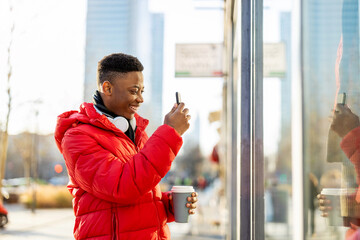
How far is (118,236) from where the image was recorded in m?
1.41

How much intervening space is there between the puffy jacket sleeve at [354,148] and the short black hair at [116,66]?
2.96ft

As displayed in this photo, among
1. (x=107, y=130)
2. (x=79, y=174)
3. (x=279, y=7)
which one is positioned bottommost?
(x=79, y=174)

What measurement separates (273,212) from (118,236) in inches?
353

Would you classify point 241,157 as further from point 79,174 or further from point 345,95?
point 345,95

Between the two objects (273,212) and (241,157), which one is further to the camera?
(273,212)

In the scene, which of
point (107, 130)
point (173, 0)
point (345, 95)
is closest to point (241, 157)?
point (107, 130)

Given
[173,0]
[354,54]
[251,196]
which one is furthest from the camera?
[173,0]

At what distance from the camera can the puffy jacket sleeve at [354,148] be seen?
0.86m

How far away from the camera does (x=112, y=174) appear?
4.45 feet

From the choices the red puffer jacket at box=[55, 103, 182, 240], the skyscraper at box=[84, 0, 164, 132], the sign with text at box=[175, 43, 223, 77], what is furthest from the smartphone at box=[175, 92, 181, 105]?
the skyscraper at box=[84, 0, 164, 132]

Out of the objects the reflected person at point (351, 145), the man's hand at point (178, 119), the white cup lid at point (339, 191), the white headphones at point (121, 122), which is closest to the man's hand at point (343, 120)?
the reflected person at point (351, 145)

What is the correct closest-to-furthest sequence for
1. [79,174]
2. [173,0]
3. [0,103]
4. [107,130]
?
1. [79,174]
2. [107,130]
3. [173,0]
4. [0,103]

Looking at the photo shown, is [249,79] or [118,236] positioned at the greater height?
[249,79]

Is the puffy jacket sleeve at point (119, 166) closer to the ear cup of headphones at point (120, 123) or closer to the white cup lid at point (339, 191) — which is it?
the ear cup of headphones at point (120, 123)
